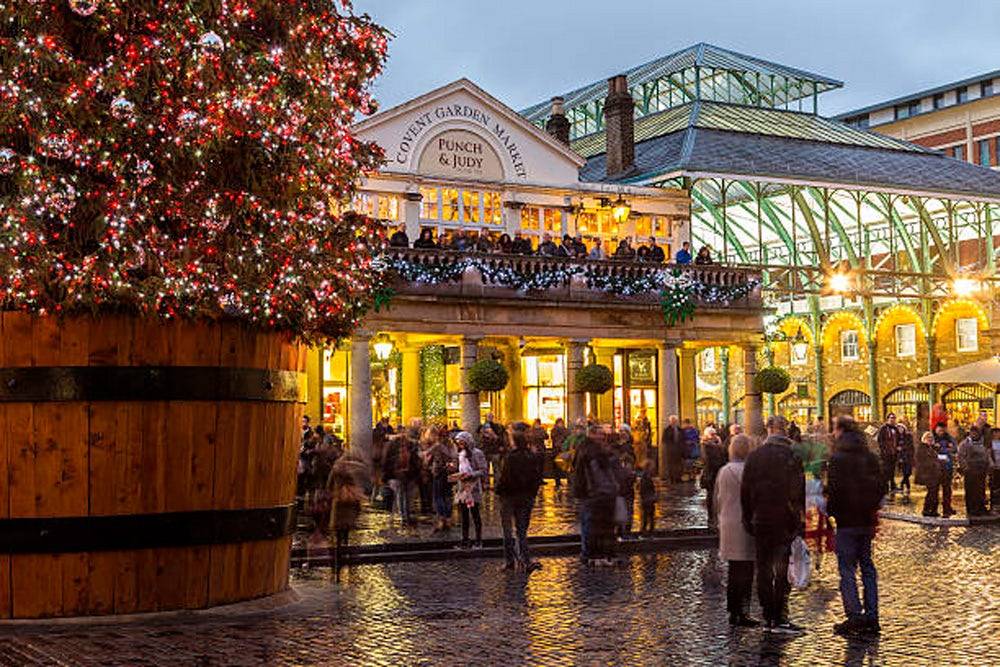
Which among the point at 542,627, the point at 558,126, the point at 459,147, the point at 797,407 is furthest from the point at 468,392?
the point at 797,407

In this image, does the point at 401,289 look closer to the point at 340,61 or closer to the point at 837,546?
the point at 340,61

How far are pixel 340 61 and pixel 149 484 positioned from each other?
14.2 feet

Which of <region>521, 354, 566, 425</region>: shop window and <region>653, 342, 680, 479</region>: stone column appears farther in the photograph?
<region>521, 354, 566, 425</region>: shop window

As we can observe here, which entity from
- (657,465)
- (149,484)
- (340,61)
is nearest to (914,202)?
(657,465)

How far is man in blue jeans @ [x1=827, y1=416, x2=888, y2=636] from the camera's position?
10.6 m

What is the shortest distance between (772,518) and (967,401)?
40986mm

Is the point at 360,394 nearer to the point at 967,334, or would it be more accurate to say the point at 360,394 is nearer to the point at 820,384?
the point at 967,334

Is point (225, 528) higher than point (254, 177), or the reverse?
point (254, 177)

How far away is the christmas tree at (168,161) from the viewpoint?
35.2 ft

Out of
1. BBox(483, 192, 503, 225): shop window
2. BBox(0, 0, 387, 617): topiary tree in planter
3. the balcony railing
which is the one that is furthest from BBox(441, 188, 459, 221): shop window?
BBox(0, 0, 387, 617): topiary tree in planter

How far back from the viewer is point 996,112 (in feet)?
194

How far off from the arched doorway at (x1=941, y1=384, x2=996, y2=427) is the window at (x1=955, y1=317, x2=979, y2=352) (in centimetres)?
154

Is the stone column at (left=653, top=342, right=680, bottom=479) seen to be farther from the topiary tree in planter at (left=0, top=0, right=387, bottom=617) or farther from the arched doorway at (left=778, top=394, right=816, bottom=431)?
the topiary tree in planter at (left=0, top=0, right=387, bottom=617)

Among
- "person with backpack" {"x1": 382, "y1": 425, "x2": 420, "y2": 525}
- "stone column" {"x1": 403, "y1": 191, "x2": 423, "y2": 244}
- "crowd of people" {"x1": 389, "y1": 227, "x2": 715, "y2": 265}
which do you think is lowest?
"person with backpack" {"x1": 382, "y1": 425, "x2": 420, "y2": 525}
